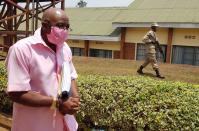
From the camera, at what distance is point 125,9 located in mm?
22703

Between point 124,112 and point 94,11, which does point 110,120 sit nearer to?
point 124,112

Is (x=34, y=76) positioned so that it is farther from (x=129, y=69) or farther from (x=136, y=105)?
(x=129, y=69)

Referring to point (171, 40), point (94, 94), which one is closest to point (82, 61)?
point (171, 40)

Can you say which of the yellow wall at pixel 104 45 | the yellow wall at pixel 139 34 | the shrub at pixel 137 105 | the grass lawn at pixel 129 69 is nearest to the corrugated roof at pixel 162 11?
the yellow wall at pixel 139 34

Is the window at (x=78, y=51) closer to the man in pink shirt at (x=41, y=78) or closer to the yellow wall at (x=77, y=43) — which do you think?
the yellow wall at (x=77, y=43)

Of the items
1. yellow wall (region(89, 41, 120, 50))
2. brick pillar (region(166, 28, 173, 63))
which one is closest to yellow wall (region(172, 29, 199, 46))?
brick pillar (region(166, 28, 173, 63))

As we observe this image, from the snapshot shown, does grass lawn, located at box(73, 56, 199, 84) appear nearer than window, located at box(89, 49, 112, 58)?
Yes

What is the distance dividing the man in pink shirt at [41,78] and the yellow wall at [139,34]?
17217 mm

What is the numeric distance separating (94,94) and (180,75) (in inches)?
271

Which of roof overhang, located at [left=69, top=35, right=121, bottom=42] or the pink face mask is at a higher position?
the pink face mask

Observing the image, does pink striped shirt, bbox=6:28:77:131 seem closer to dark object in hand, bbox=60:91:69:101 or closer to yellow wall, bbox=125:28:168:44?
dark object in hand, bbox=60:91:69:101

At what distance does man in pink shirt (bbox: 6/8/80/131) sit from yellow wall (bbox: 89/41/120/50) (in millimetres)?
18845

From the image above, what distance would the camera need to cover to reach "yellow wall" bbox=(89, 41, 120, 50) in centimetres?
2163

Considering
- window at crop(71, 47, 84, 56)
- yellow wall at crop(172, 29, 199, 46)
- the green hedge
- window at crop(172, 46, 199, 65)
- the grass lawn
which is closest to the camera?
the green hedge
